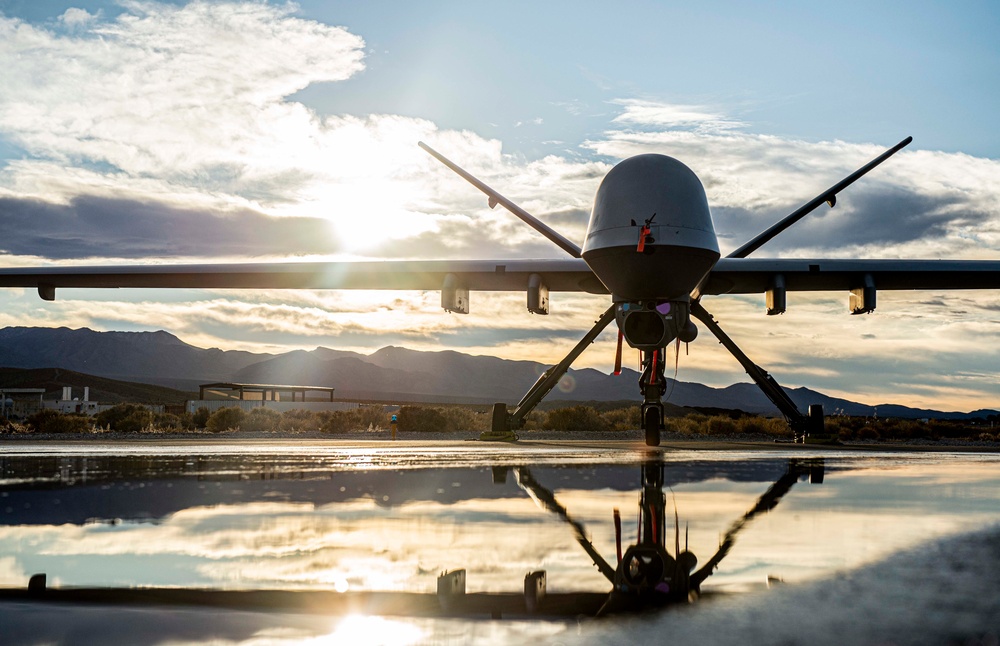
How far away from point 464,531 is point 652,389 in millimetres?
10640

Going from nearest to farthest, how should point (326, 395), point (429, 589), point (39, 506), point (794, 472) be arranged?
1. point (429, 589)
2. point (39, 506)
3. point (794, 472)
4. point (326, 395)

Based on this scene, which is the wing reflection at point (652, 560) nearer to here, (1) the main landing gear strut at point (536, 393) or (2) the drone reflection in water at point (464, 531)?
(2) the drone reflection in water at point (464, 531)

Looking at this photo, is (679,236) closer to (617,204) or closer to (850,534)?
(617,204)

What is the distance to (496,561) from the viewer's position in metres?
4.10

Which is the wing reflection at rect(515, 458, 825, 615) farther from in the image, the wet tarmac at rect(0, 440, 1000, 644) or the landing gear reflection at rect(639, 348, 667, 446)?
the landing gear reflection at rect(639, 348, 667, 446)

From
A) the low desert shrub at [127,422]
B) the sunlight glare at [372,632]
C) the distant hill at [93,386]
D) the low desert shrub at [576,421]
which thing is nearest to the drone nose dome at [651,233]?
the sunlight glare at [372,632]

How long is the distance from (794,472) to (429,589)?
704 centimetres

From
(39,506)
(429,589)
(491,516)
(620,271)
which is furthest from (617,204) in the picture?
(429,589)

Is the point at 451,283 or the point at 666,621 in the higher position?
the point at 451,283

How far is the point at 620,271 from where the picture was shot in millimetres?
13891

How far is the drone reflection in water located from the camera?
11.6ft

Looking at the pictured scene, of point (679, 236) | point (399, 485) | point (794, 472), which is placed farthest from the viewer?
point (679, 236)

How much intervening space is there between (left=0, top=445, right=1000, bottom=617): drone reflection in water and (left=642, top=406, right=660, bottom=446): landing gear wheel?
6485 mm

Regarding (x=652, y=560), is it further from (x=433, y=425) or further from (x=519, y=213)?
(x=433, y=425)
